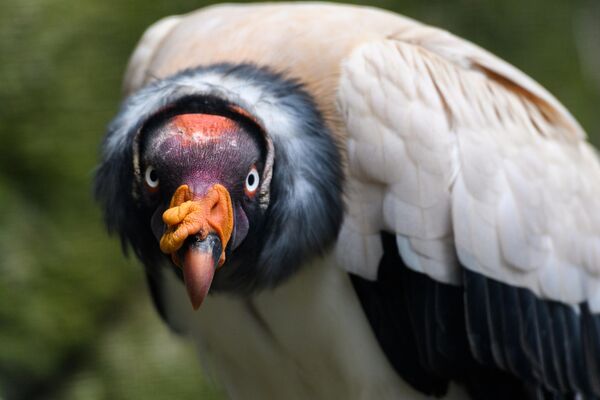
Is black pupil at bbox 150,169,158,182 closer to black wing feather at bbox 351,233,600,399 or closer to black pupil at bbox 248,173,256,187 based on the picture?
black pupil at bbox 248,173,256,187

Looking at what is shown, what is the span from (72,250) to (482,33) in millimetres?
2850

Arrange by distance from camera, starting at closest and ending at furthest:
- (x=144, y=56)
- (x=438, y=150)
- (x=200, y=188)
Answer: (x=200, y=188), (x=438, y=150), (x=144, y=56)

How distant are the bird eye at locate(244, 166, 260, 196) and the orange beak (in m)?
0.20

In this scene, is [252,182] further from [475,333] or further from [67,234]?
[67,234]

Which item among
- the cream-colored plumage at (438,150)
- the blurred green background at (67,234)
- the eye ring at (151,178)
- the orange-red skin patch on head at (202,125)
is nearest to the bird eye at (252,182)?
the orange-red skin patch on head at (202,125)

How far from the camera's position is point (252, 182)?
313 centimetres

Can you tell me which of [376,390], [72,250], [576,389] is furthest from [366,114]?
[72,250]

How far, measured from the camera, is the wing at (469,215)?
3357mm

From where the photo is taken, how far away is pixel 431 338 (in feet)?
11.3

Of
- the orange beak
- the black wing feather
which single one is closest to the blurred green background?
the black wing feather

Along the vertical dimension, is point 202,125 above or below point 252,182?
above

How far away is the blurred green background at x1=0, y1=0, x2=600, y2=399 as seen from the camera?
17.1 feet

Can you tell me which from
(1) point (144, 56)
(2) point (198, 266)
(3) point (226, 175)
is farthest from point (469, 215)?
(1) point (144, 56)

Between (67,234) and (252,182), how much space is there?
2562 millimetres
